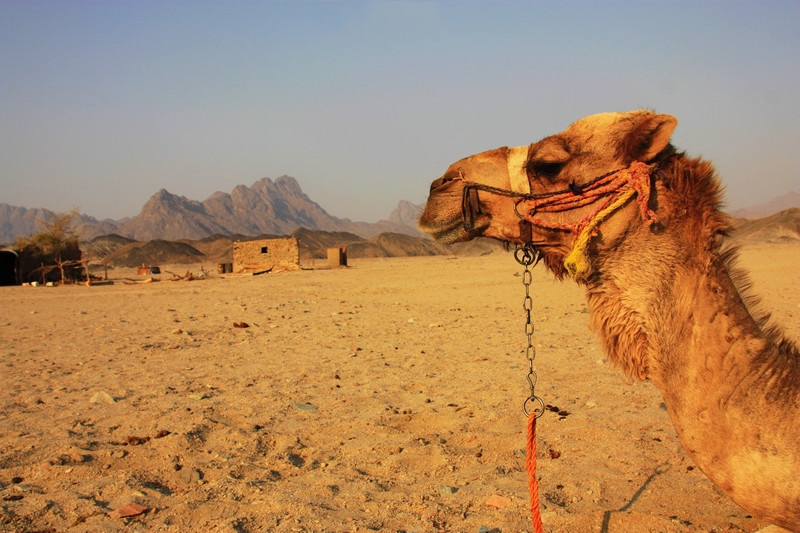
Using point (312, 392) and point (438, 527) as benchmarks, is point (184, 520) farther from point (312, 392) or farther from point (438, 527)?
point (312, 392)

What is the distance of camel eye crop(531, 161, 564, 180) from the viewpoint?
2902 millimetres

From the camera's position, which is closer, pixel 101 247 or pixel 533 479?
pixel 533 479

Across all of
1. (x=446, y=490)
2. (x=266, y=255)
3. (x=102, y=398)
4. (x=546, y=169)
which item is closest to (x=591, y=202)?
(x=546, y=169)

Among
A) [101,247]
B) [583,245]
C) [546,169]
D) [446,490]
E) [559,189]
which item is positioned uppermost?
[101,247]

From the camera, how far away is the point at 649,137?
8.71ft

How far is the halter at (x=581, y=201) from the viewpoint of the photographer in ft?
8.65

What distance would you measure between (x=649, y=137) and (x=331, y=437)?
3.85 m

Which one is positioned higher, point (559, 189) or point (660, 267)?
point (559, 189)

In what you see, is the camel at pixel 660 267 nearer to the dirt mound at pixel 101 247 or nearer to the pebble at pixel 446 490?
the pebble at pixel 446 490

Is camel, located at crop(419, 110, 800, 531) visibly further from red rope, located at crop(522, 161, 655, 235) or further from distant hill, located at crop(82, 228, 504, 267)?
distant hill, located at crop(82, 228, 504, 267)

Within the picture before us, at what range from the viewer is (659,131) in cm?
262

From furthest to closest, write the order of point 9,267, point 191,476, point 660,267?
1. point 9,267
2. point 191,476
3. point 660,267

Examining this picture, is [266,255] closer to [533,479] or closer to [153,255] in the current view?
[153,255]

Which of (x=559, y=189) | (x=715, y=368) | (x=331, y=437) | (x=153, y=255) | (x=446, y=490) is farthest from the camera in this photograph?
(x=153, y=255)
